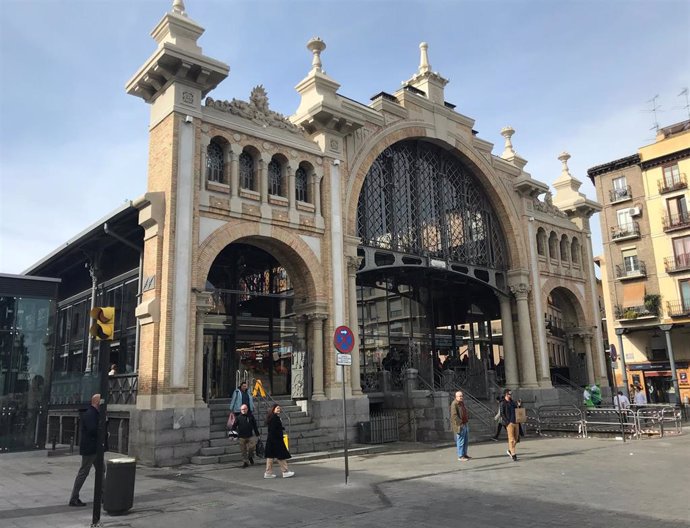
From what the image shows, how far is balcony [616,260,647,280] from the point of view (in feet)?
131

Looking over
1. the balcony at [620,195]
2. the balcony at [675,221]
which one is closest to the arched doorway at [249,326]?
the balcony at [675,221]

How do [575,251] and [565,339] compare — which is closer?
[565,339]

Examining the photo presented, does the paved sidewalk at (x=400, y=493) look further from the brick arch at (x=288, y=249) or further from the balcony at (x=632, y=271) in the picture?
the balcony at (x=632, y=271)

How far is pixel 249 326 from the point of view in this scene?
20.1m

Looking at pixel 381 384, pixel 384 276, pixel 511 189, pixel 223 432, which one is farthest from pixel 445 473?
pixel 511 189

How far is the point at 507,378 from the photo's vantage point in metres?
25.6

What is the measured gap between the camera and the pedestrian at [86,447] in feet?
29.6

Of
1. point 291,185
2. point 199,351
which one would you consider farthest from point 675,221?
point 199,351

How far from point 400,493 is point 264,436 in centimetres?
641

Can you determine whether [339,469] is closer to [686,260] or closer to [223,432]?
[223,432]

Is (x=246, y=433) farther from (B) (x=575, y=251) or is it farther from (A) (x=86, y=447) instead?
(B) (x=575, y=251)

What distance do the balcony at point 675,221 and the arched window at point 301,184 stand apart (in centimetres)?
2997

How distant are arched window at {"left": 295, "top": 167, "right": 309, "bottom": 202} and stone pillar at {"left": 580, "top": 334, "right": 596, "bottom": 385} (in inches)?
721

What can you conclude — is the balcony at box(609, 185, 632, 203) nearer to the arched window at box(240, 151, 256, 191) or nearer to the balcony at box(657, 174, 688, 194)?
the balcony at box(657, 174, 688, 194)
